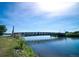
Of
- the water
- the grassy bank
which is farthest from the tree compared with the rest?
the water

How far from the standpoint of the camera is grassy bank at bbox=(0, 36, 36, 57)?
2.01 metres

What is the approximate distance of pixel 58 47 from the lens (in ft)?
6.71

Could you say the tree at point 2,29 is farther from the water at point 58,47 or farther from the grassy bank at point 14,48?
the water at point 58,47

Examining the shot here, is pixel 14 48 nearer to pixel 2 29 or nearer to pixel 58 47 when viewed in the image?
pixel 2 29

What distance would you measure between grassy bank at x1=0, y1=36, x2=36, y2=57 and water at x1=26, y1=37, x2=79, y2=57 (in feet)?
0.23

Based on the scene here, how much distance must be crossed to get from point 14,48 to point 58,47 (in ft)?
1.58

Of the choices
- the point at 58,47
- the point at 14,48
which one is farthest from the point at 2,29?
the point at 58,47

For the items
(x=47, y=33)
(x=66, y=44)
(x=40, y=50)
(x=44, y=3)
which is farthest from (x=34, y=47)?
(x=44, y=3)

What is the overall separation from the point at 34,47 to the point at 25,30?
21 centimetres

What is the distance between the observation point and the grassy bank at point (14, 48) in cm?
201

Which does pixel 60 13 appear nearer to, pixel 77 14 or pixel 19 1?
pixel 77 14

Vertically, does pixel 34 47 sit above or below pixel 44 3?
below

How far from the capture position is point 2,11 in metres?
2.04

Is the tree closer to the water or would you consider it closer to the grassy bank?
the grassy bank
